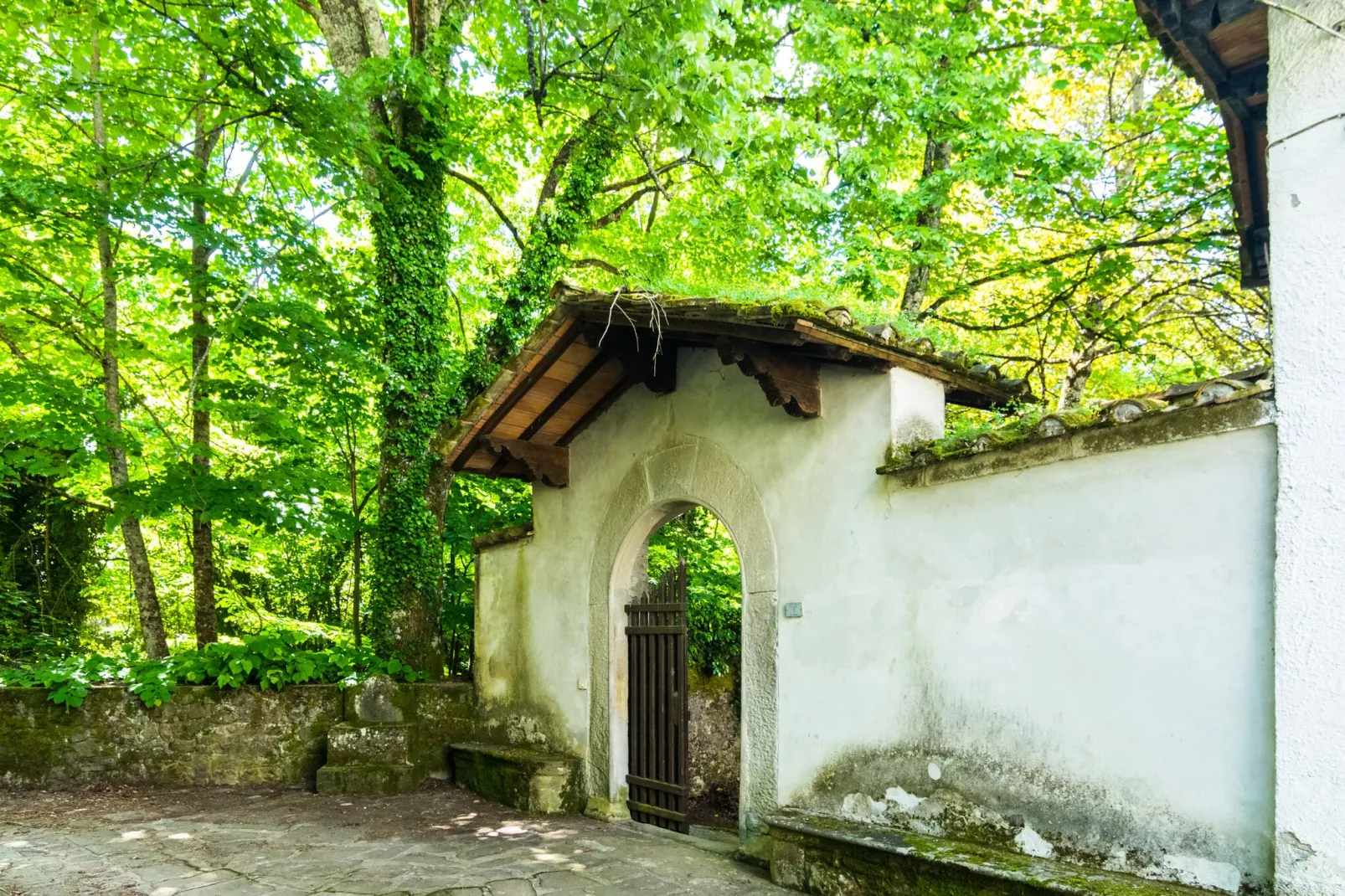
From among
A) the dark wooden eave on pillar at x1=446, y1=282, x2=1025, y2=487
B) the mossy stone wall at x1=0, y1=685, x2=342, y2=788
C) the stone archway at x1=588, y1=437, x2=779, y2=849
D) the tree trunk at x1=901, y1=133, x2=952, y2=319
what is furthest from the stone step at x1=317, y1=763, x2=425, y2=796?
the tree trunk at x1=901, y1=133, x2=952, y2=319

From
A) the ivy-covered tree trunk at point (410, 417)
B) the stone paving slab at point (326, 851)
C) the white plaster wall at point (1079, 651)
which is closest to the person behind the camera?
the white plaster wall at point (1079, 651)

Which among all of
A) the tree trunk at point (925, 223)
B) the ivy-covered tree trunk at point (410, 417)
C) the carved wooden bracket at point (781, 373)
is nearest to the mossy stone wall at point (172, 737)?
the ivy-covered tree trunk at point (410, 417)

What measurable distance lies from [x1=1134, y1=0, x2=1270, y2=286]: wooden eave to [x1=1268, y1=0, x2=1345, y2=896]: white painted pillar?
0.15 m

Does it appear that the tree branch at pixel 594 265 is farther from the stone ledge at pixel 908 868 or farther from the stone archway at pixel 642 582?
the stone ledge at pixel 908 868

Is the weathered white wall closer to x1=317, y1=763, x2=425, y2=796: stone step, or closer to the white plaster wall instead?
the white plaster wall

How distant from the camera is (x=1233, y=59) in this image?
12.3 ft

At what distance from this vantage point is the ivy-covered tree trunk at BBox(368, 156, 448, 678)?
878cm

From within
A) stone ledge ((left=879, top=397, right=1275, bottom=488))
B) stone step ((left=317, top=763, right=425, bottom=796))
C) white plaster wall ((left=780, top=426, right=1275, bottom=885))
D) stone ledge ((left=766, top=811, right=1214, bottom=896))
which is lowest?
stone step ((left=317, top=763, right=425, bottom=796))

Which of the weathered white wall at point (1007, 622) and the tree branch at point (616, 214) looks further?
the tree branch at point (616, 214)

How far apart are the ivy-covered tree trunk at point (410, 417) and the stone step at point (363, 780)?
4.38 feet

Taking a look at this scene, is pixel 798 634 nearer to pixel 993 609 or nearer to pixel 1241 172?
pixel 993 609

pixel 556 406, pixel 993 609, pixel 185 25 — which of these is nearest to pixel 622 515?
pixel 556 406

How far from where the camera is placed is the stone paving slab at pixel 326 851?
15.8 feet

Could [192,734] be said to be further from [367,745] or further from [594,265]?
[594,265]
